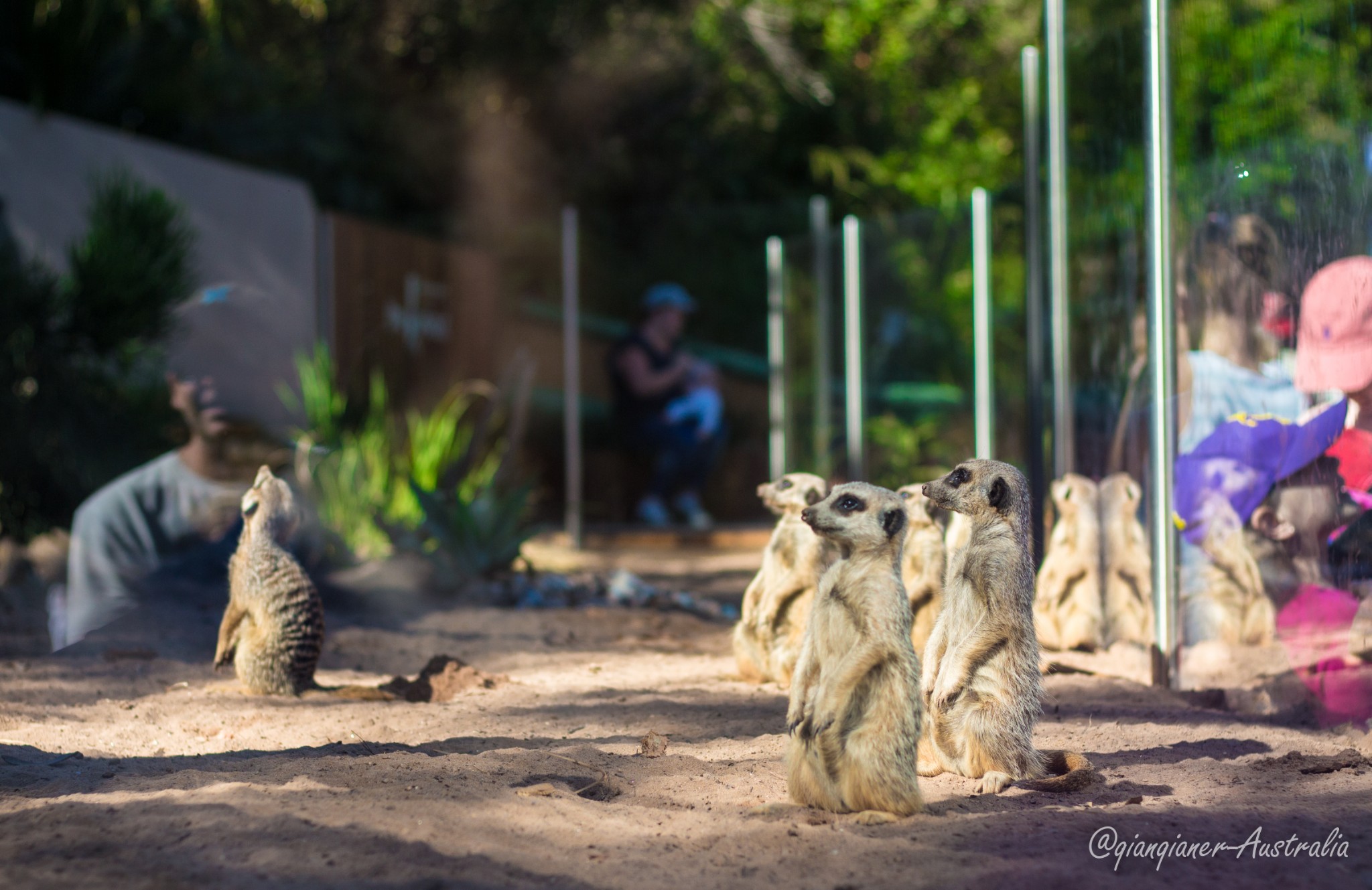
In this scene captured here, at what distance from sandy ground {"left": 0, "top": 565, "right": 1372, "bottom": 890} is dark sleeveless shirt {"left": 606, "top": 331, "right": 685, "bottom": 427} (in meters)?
6.67

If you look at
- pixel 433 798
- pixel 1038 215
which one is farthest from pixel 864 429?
pixel 433 798

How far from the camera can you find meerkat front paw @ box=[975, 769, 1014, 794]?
116 inches

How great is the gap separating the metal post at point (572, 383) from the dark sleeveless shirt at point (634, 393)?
737 millimetres

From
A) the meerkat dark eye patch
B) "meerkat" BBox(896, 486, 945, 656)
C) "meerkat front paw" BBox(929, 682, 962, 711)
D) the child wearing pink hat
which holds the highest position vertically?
the child wearing pink hat

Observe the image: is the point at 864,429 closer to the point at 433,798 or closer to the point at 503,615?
the point at 503,615

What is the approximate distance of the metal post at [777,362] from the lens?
990 centimetres

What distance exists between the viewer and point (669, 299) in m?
11.1

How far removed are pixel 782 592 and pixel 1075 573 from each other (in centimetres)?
141

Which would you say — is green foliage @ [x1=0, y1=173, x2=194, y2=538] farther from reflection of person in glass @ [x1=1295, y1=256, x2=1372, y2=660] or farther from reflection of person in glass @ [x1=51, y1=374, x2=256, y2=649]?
reflection of person in glass @ [x1=1295, y1=256, x2=1372, y2=660]

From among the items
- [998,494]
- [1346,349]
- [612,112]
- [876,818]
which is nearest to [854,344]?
[1346,349]

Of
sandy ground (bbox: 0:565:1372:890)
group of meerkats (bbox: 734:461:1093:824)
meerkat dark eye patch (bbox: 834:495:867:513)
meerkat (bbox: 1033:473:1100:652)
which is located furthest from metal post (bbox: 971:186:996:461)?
meerkat dark eye patch (bbox: 834:495:867:513)

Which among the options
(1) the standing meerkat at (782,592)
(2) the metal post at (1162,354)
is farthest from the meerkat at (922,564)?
(2) the metal post at (1162,354)

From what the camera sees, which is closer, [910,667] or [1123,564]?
[910,667]

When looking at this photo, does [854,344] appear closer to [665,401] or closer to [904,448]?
[904,448]
